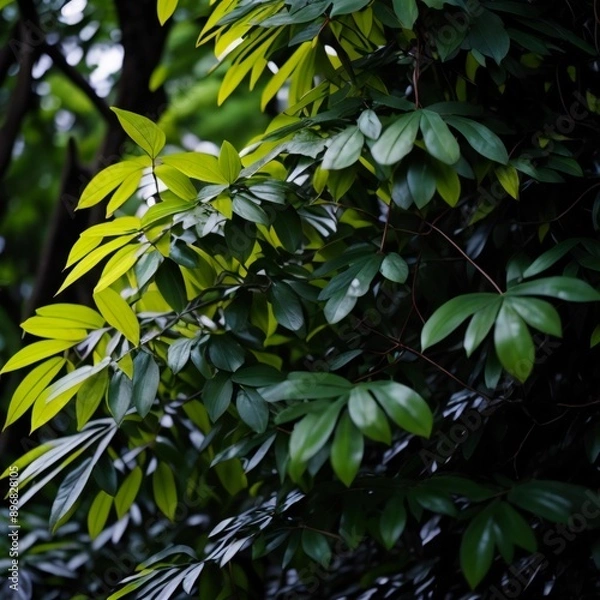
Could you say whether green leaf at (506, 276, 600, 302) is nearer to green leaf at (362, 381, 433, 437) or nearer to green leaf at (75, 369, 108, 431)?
green leaf at (362, 381, 433, 437)

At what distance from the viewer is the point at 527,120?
98 centimetres

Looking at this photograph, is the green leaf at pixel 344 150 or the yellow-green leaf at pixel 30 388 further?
the yellow-green leaf at pixel 30 388

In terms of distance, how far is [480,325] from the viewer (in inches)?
27.6

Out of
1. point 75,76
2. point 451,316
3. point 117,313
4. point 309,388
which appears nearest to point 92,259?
point 117,313

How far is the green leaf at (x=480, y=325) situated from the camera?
2.25 feet

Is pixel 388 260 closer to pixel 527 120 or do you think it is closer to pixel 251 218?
pixel 251 218

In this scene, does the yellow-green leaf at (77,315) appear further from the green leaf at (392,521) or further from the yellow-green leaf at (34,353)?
the green leaf at (392,521)

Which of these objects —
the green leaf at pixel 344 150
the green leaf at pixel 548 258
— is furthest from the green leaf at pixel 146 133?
the green leaf at pixel 548 258

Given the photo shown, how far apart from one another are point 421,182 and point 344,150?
89 mm

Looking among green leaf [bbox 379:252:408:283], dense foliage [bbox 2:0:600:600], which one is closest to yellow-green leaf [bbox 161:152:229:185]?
dense foliage [bbox 2:0:600:600]

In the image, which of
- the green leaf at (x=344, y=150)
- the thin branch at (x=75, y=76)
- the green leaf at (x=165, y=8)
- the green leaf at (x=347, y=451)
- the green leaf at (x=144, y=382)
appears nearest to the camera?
the green leaf at (x=347, y=451)

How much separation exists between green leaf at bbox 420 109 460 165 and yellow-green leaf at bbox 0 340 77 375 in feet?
1.73

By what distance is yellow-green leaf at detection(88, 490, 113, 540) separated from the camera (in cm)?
115

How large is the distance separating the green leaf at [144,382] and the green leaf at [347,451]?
0.91 ft
